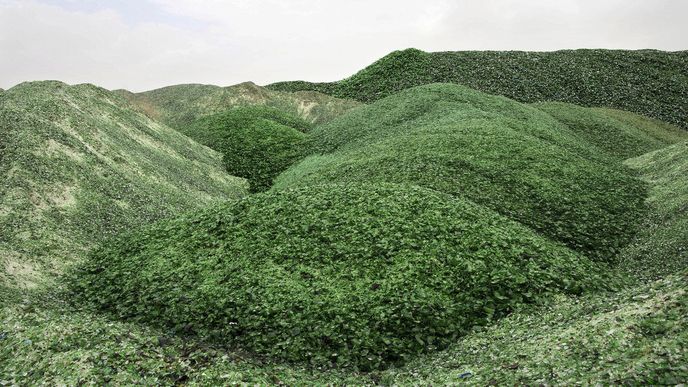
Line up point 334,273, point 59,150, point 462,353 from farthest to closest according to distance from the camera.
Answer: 1. point 59,150
2. point 334,273
3. point 462,353

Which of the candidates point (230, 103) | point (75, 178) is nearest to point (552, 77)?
point (230, 103)

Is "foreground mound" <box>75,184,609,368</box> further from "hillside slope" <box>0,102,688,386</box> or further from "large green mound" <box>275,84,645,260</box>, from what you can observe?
"large green mound" <box>275,84,645,260</box>

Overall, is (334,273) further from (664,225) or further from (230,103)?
(230,103)

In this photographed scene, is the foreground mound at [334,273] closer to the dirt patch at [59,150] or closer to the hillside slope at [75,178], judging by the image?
the hillside slope at [75,178]

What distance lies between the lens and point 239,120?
5278 centimetres

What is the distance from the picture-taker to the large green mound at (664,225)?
19391 mm

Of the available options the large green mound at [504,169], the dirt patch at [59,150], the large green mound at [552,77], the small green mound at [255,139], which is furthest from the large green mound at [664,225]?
the large green mound at [552,77]

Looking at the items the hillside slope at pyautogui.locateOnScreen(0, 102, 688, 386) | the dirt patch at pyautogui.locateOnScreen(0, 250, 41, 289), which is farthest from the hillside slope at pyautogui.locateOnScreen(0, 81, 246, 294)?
the hillside slope at pyautogui.locateOnScreen(0, 102, 688, 386)

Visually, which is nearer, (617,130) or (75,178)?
(75,178)

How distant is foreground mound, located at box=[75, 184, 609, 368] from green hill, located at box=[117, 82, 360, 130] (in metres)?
40.1

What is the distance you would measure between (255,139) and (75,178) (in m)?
23.5

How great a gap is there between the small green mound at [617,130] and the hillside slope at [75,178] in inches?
1214

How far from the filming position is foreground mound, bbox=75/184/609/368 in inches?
579

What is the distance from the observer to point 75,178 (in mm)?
24859
